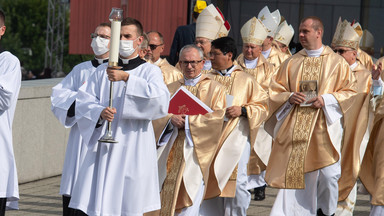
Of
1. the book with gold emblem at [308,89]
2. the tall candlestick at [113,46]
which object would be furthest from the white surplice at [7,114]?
the book with gold emblem at [308,89]

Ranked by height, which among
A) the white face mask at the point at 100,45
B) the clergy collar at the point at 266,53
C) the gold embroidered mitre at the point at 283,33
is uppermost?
the white face mask at the point at 100,45

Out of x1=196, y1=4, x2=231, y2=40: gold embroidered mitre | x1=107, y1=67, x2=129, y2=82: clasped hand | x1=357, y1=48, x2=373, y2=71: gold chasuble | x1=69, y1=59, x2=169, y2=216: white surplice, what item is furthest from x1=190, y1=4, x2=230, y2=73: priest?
x1=107, y1=67, x2=129, y2=82: clasped hand

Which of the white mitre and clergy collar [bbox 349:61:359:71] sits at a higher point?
the white mitre

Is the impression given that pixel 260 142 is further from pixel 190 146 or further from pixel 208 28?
pixel 190 146

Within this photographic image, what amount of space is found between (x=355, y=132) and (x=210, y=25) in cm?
238

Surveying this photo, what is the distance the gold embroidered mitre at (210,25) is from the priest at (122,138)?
13.2 feet

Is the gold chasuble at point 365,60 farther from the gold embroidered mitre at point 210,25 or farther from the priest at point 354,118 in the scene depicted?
the priest at point 354,118

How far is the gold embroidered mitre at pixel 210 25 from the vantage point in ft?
33.8

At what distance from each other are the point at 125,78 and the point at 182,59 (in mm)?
1843

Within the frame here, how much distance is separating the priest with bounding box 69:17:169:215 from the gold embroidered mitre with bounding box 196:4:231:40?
401 cm

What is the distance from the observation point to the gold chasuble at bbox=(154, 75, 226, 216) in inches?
299

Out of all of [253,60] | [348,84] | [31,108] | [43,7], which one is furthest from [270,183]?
[43,7]

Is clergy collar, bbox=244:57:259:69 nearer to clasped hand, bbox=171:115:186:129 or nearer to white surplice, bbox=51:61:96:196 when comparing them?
clasped hand, bbox=171:115:186:129

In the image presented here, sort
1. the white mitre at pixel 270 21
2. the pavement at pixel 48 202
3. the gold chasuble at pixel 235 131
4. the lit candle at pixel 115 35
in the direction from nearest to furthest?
the lit candle at pixel 115 35 < the gold chasuble at pixel 235 131 < the pavement at pixel 48 202 < the white mitre at pixel 270 21
